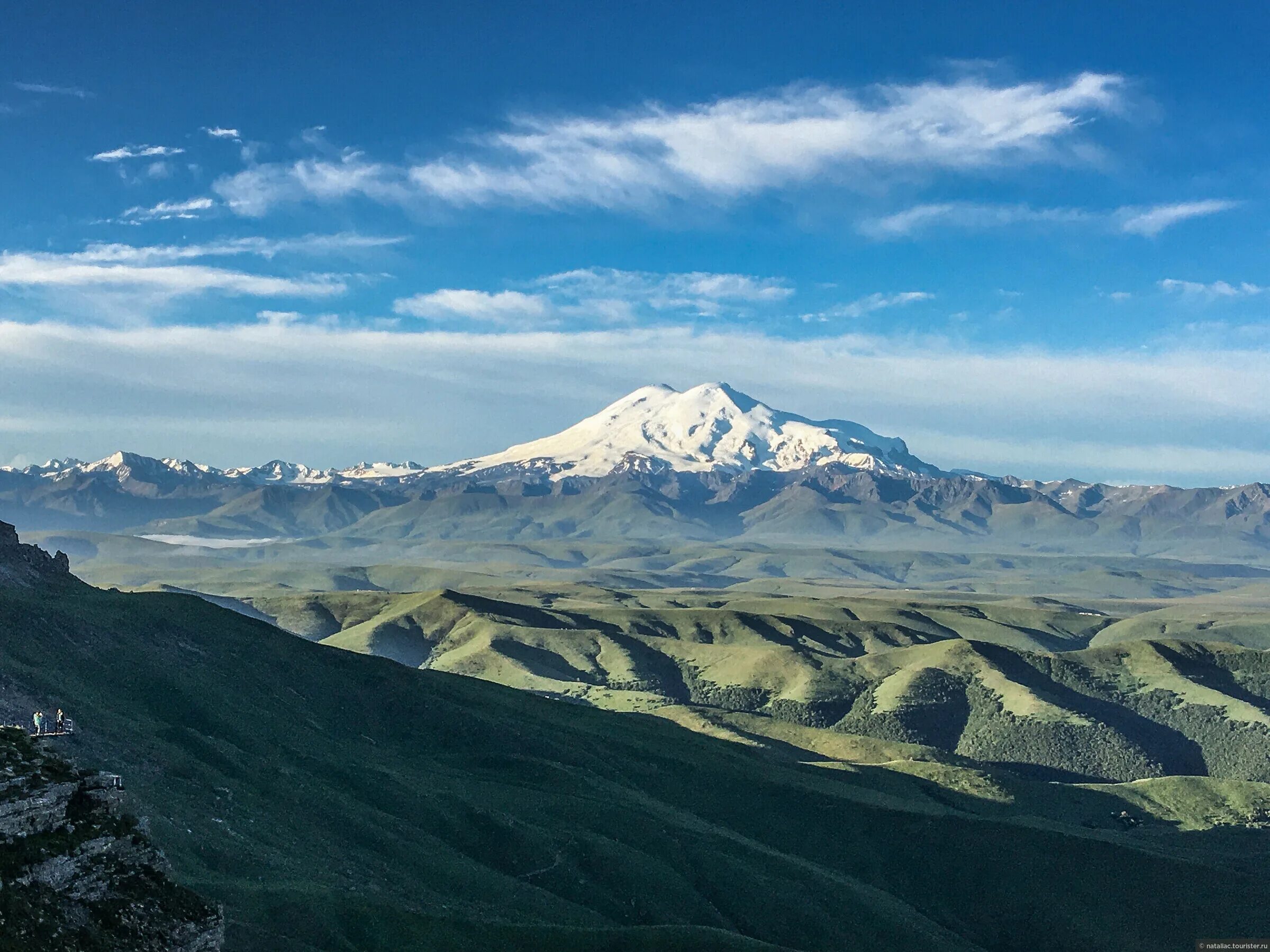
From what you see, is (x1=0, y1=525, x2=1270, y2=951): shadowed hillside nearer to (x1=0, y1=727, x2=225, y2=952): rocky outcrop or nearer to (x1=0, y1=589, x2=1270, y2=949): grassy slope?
(x1=0, y1=589, x2=1270, y2=949): grassy slope

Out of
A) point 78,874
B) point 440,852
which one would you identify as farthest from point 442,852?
point 78,874

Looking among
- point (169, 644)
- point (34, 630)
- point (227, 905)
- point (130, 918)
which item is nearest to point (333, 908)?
point (227, 905)

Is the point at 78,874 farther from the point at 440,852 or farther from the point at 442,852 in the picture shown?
the point at 442,852

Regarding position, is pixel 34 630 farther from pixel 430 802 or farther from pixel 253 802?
pixel 430 802

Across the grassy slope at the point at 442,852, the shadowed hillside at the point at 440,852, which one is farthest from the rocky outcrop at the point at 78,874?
the shadowed hillside at the point at 440,852

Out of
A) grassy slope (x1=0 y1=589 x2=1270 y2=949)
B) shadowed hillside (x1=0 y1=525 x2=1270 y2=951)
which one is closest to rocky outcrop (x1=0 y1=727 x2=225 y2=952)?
grassy slope (x1=0 y1=589 x2=1270 y2=949)

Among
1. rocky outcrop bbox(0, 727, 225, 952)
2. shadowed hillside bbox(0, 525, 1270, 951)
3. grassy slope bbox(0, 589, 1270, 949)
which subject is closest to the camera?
rocky outcrop bbox(0, 727, 225, 952)
